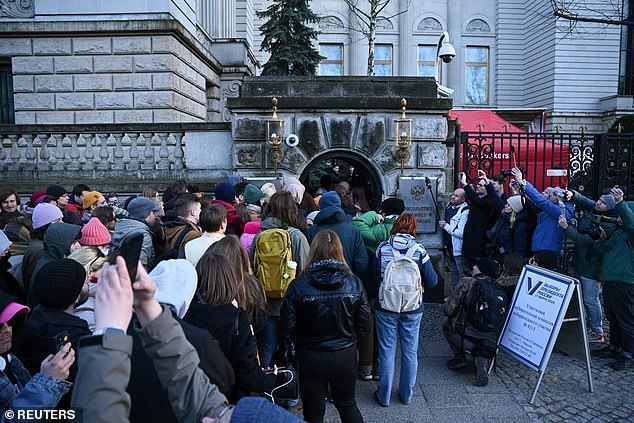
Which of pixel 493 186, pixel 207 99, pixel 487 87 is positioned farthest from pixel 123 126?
pixel 487 87

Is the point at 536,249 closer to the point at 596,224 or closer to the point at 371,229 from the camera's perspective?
the point at 596,224

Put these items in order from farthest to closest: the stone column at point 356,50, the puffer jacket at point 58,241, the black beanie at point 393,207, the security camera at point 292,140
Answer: the stone column at point 356,50
the security camera at point 292,140
the black beanie at point 393,207
the puffer jacket at point 58,241

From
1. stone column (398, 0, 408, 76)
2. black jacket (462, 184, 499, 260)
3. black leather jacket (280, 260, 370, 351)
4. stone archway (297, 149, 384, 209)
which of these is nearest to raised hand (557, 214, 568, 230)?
black jacket (462, 184, 499, 260)

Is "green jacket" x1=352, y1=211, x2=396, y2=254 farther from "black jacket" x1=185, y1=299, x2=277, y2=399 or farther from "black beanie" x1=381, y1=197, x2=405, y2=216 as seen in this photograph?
"black jacket" x1=185, y1=299, x2=277, y2=399

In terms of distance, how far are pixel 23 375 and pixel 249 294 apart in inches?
62.2

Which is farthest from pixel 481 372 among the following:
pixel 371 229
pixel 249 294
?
pixel 249 294

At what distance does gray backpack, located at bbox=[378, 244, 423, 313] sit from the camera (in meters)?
4.91

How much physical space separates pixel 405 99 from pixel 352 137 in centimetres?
127

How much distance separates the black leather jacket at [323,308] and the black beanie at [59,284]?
1677mm

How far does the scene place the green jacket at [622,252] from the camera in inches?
233

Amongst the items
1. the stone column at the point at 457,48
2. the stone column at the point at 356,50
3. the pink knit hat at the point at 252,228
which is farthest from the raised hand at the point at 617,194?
the stone column at the point at 457,48

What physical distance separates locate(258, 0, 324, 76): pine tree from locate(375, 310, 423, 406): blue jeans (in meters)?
16.5

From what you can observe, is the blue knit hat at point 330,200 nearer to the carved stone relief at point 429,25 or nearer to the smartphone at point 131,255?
the smartphone at point 131,255

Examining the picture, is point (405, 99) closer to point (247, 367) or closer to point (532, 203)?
point (532, 203)
